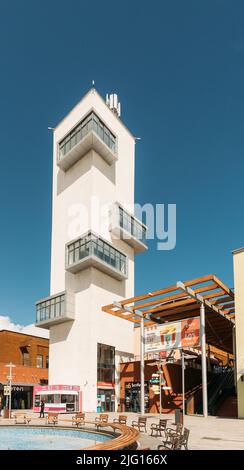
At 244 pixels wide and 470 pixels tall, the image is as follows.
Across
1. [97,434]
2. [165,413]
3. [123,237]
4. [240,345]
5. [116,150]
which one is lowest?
[165,413]

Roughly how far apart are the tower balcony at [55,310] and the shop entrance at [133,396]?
9.04 metres

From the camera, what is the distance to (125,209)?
5469 centimetres

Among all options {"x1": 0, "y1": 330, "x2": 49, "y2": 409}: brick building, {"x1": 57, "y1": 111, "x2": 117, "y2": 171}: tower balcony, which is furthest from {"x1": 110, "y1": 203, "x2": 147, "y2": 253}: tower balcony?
{"x1": 0, "y1": 330, "x2": 49, "y2": 409}: brick building

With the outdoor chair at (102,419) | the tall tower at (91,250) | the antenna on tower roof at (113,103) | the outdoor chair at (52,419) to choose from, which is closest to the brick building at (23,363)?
the tall tower at (91,250)

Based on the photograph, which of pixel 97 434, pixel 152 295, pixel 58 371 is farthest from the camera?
pixel 58 371

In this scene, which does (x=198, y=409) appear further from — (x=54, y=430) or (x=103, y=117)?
(x=103, y=117)

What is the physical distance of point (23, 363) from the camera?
58969mm

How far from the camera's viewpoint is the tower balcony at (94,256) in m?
47.2

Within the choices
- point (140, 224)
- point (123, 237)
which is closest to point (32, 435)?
point (123, 237)

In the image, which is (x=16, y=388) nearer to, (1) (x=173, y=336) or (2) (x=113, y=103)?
(1) (x=173, y=336)

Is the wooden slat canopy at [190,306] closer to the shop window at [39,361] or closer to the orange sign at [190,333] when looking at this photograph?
the orange sign at [190,333]

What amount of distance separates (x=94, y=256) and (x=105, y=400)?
14.3 meters

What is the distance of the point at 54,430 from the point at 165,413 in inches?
760

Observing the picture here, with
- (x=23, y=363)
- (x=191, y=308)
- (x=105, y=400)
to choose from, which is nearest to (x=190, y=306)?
(x=191, y=308)
